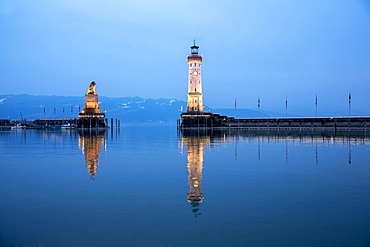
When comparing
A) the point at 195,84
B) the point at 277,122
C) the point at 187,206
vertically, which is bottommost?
the point at 187,206

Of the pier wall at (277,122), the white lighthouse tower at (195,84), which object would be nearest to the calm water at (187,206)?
the pier wall at (277,122)

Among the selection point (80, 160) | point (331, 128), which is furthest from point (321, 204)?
point (331, 128)

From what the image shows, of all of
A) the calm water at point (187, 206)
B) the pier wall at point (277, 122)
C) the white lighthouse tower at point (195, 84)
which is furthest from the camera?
the white lighthouse tower at point (195, 84)

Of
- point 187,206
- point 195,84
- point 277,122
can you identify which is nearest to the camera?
point 187,206

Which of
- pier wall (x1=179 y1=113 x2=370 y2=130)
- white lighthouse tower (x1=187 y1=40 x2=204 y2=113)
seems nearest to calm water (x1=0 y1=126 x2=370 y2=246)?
pier wall (x1=179 y1=113 x2=370 y2=130)

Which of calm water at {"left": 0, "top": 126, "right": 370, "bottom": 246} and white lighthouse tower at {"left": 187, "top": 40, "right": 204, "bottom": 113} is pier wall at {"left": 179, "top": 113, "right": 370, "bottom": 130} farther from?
calm water at {"left": 0, "top": 126, "right": 370, "bottom": 246}

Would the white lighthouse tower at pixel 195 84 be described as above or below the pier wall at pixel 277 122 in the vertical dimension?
above

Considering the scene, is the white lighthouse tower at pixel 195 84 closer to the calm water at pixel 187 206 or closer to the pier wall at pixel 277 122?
the pier wall at pixel 277 122

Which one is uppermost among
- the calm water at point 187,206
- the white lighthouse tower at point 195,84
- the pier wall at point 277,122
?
the white lighthouse tower at point 195,84

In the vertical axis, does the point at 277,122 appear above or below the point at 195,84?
below

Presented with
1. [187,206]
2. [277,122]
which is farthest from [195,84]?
[187,206]

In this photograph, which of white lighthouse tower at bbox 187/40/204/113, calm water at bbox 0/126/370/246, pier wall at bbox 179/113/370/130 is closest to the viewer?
calm water at bbox 0/126/370/246

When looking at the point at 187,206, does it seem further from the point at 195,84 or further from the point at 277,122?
the point at 195,84

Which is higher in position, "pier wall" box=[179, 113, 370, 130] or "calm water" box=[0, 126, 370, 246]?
"pier wall" box=[179, 113, 370, 130]
